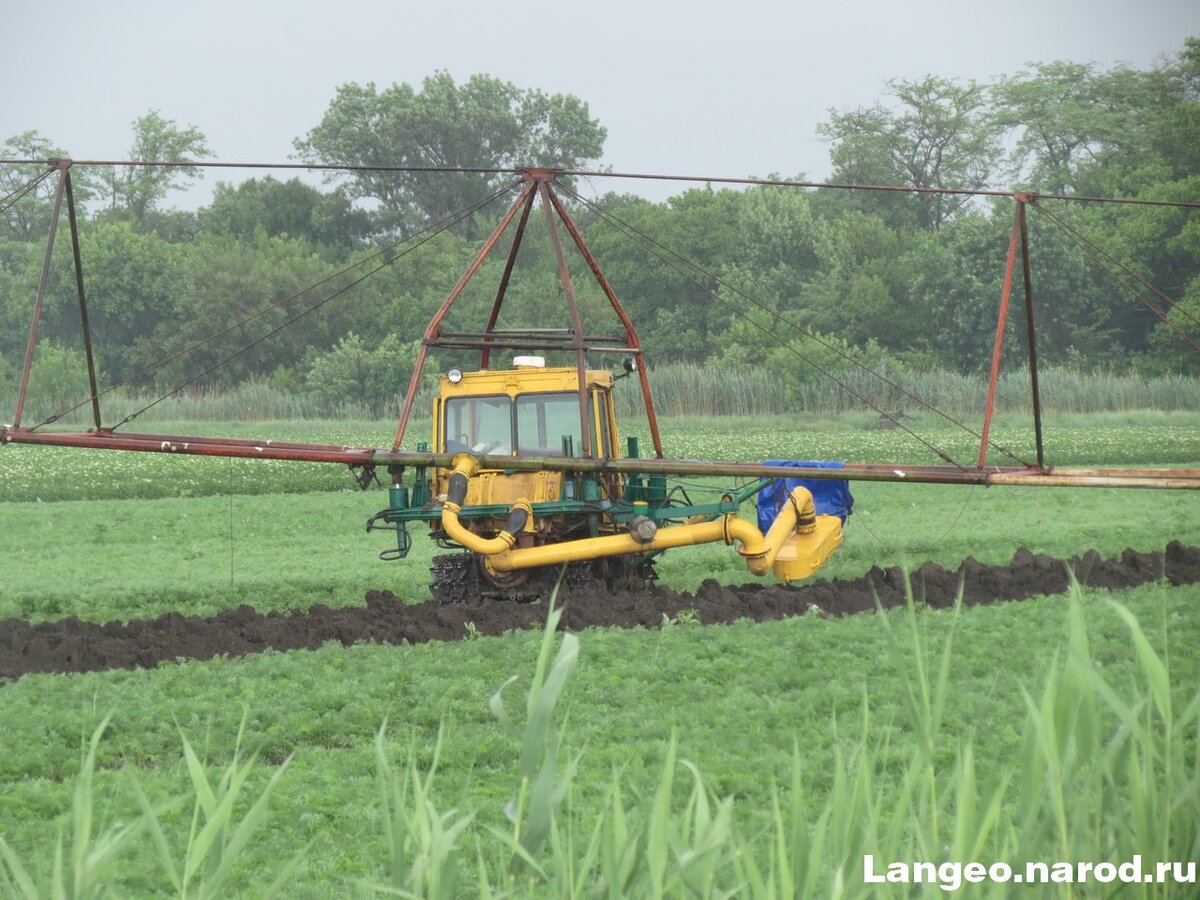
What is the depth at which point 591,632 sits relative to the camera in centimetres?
1234

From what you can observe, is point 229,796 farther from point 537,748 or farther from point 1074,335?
point 1074,335

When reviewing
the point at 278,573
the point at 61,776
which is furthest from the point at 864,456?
the point at 61,776

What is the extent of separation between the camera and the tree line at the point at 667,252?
179 ft

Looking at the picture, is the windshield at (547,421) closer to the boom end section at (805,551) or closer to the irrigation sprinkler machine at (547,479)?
the irrigation sprinkler machine at (547,479)

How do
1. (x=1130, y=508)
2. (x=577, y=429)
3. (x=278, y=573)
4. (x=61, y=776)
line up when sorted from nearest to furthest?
(x=61, y=776) → (x=577, y=429) → (x=278, y=573) → (x=1130, y=508)

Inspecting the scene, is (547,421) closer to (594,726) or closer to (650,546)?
(650,546)

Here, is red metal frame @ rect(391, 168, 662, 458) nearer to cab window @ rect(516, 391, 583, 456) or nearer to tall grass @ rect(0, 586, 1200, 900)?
cab window @ rect(516, 391, 583, 456)

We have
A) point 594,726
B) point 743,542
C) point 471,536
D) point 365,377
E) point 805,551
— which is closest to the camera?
point 594,726

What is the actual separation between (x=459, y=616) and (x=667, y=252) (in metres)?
35.4

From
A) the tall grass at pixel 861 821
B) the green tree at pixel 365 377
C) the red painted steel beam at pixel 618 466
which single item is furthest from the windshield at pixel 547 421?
the green tree at pixel 365 377

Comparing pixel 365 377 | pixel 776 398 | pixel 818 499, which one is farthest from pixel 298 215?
pixel 818 499

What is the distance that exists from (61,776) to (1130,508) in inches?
759

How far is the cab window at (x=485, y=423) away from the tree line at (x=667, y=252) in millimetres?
31519

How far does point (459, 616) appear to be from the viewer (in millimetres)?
13508
